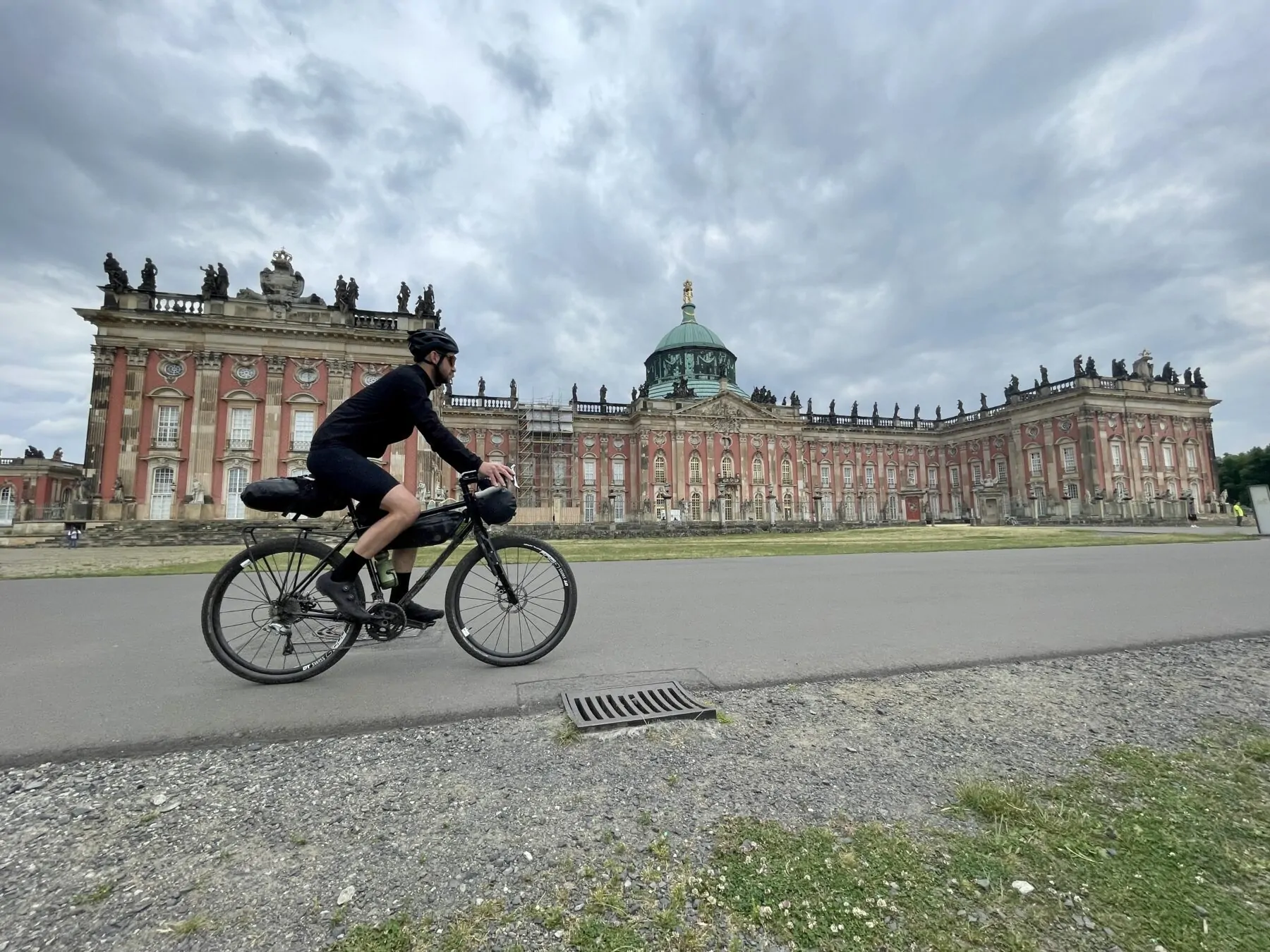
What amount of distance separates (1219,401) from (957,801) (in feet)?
237

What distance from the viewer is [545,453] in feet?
155

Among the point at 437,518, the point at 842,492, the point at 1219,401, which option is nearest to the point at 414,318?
the point at 437,518

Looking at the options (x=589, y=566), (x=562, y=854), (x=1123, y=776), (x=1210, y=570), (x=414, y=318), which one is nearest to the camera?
(x=562, y=854)

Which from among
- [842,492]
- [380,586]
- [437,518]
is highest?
[842,492]

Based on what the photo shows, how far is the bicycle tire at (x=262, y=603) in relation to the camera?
3.09 metres

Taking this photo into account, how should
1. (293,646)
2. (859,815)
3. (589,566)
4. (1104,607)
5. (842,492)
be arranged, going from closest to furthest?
(859,815), (293,646), (1104,607), (589,566), (842,492)

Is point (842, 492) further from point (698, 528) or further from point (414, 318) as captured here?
point (414, 318)

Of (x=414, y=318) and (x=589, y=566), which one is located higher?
(x=414, y=318)

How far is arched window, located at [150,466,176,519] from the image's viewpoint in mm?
28688

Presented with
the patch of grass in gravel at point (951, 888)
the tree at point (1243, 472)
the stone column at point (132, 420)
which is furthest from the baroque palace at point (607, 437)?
the patch of grass in gravel at point (951, 888)

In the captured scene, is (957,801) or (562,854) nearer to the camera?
(562,854)

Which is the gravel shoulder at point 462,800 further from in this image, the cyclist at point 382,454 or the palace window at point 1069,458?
the palace window at point 1069,458

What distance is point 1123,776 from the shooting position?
Result: 1948 millimetres

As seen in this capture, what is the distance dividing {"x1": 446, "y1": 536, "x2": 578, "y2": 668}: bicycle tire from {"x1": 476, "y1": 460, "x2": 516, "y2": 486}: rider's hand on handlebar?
0.34m
